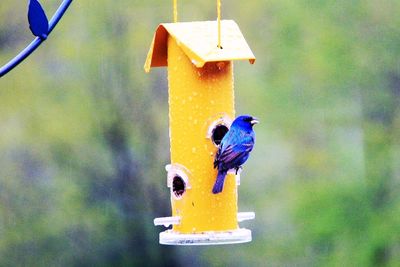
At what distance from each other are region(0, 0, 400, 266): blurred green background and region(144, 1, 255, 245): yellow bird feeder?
636 centimetres

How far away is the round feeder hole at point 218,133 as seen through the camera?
19.9 ft

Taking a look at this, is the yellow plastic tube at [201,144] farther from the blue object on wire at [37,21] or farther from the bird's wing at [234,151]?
the blue object on wire at [37,21]

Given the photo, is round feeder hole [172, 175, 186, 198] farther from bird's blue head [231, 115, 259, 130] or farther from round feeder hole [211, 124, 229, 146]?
bird's blue head [231, 115, 259, 130]

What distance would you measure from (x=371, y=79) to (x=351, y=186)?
108 centimetres

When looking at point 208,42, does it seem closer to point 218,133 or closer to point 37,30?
point 218,133

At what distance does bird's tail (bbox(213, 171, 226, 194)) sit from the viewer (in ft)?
19.4

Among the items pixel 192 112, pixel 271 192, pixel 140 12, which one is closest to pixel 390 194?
pixel 271 192

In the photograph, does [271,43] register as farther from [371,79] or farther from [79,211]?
[79,211]

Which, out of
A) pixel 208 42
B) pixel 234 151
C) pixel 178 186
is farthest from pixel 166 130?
pixel 234 151

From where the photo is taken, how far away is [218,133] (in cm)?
609

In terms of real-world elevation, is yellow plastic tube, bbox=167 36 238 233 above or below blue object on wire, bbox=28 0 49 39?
below

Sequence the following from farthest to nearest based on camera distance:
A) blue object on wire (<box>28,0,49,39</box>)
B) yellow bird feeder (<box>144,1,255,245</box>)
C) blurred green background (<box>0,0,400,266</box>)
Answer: blurred green background (<box>0,0,400,266</box>)
yellow bird feeder (<box>144,1,255,245</box>)
blue object on wire (<box>28,0,49,39</box>)

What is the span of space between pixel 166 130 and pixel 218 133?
21.7 feet

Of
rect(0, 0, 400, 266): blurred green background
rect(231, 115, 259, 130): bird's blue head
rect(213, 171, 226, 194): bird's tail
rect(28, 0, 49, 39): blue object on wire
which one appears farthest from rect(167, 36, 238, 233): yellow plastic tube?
rect(0, 0, 400, 266): blurred green background
